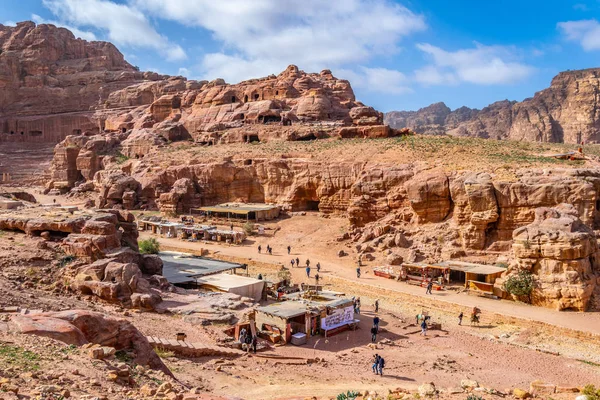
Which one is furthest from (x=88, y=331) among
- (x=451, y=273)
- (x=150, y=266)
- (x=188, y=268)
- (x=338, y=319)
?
(x=451, y=273)

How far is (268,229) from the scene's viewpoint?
41.5m

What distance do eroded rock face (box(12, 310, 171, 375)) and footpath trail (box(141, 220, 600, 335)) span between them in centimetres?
1685

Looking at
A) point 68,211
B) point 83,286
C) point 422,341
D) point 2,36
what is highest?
point 2,36

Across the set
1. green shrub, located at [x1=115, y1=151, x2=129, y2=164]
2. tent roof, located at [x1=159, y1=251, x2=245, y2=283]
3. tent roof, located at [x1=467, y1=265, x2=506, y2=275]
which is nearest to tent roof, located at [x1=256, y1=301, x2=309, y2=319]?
tent roof, located at [x1=159, y1=251, x2=245, y2=283]

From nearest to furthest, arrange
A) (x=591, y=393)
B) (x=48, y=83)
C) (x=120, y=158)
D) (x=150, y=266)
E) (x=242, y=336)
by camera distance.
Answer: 1. (x=591, y=393)
2. (x=242, y=336)
3. (x=150, y=266)
4. (x=120, y=158)
5. (x=48, y=83)

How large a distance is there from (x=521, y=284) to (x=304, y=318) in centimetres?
1194

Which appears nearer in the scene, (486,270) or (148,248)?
(486,270)

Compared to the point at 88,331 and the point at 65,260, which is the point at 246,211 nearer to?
the point at 65,260

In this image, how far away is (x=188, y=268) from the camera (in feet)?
88.8

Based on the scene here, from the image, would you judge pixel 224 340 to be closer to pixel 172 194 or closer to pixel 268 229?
pixel 268 229

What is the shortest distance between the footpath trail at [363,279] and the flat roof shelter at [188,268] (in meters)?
3.83

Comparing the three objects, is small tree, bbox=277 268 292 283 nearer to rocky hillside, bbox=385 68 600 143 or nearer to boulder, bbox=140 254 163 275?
boulder, bbox=140 254 163 275

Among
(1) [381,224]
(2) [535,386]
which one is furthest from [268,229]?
(2) [535,386]

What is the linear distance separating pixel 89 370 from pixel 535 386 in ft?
39.8
